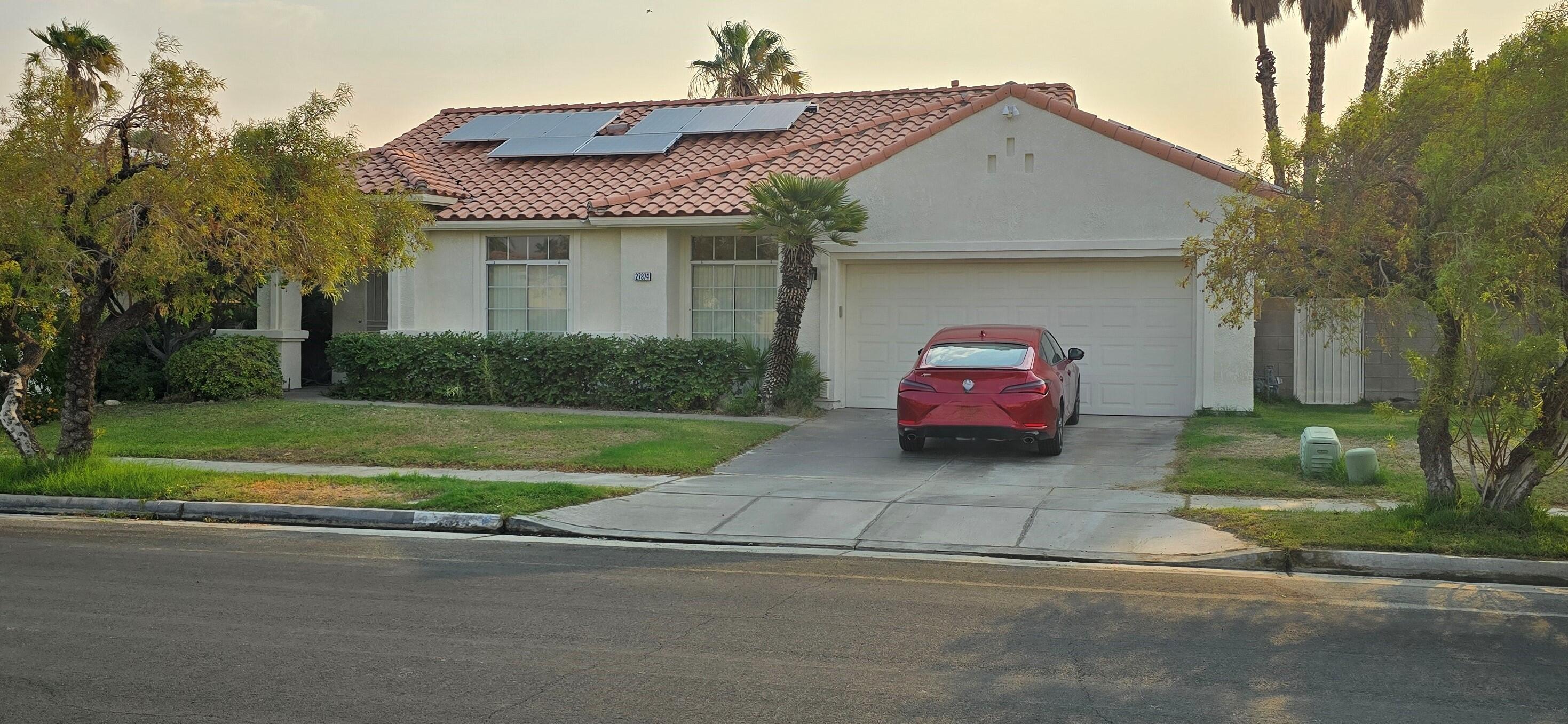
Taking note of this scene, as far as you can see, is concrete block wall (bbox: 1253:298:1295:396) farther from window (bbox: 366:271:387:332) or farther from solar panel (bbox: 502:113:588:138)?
window (bbox: 366:271:387:332)

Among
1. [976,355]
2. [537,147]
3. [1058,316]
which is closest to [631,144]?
[537,147]

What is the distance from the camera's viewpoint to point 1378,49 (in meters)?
24.1

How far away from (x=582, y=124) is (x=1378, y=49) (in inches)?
584

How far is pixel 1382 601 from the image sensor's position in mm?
7816

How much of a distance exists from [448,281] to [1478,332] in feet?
50.8

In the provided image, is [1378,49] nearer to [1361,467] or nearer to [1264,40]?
[1264,40]

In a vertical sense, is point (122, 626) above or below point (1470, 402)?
below

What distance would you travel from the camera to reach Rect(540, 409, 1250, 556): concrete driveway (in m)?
9.87

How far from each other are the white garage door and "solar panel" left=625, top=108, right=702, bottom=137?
561 cm

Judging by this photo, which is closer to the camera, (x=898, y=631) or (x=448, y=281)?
(x=898, y=631)

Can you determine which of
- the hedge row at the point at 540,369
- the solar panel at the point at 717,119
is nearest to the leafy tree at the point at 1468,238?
the hedge row at the point at 540,369

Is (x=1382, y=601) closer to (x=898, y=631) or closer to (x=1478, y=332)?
(x=1478, y=332)

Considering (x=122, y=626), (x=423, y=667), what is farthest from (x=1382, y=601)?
(x=122, y=626)

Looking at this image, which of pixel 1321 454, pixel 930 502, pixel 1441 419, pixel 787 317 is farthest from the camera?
pixel 787 317
